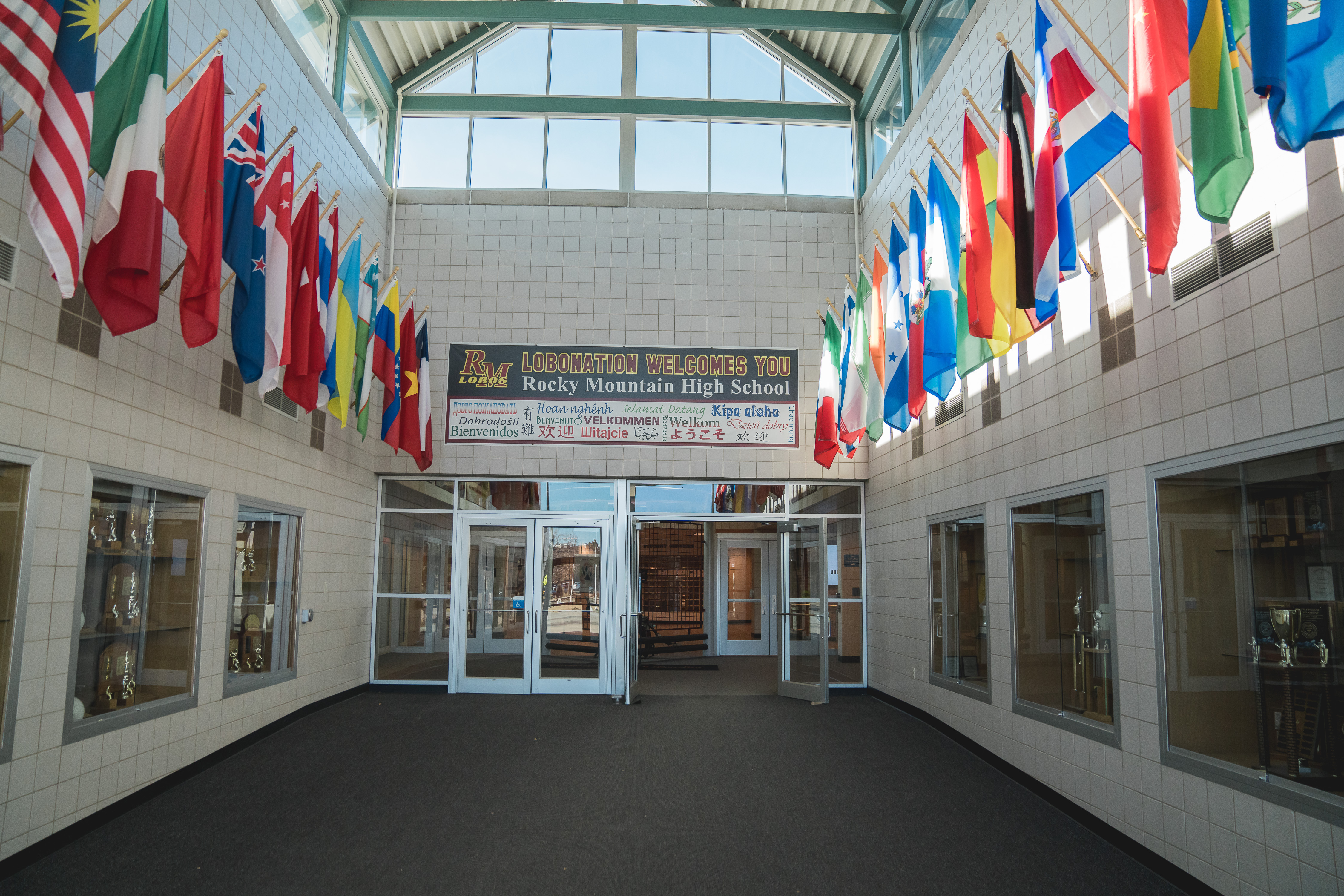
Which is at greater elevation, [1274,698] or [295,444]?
[295,444]

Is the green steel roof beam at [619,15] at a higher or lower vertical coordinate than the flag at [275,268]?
higher

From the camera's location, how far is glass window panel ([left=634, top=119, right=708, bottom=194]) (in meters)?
10.9

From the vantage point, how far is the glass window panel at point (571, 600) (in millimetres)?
9922

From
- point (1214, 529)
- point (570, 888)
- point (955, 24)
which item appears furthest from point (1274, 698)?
point (955, 24)

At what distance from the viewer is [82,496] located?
479 centimetres

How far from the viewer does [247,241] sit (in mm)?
5352

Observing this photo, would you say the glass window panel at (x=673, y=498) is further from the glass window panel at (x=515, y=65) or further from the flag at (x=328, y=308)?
the glass window panel at (x=515, y=65)

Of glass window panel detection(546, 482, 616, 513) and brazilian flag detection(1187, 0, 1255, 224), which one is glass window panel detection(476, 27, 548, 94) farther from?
brazilian flag detection(1187, 0, 1255, 224)

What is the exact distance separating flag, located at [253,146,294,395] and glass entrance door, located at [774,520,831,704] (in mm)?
6307

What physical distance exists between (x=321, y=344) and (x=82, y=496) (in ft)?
6.42

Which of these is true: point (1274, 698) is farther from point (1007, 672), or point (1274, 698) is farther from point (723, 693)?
point (723, 693)

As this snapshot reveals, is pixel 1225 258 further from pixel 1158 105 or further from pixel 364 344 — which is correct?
pixel 364 344

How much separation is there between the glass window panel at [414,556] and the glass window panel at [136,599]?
13.1ft

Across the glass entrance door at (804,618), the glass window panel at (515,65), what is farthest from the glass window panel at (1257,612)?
the glass window panel at (515,65)
